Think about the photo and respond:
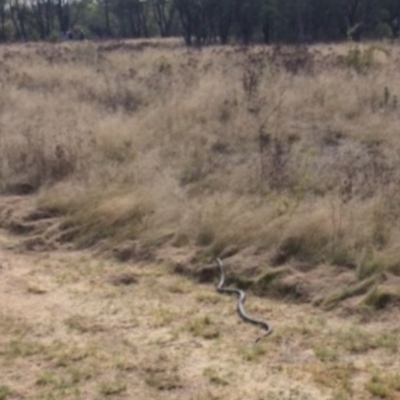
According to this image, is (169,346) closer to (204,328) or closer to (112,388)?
(204,328)

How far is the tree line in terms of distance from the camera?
33.0 metres

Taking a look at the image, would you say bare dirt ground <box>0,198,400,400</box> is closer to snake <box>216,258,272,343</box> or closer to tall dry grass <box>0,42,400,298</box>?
snake <box>216,258,272,343</box>

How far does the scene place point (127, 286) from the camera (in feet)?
16.8

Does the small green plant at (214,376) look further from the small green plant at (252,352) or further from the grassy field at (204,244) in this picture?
the small green plant at (252,352)

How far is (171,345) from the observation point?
4137 mm

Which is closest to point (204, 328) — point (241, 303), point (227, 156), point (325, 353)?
point (241, 303)

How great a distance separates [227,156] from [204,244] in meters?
2.46

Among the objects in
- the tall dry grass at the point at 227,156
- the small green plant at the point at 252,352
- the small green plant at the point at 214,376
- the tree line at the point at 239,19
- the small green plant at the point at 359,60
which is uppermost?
the tree line at the point at 239,19

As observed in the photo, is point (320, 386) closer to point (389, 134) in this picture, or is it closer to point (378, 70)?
point (389, 134)

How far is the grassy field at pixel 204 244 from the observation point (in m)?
3.84

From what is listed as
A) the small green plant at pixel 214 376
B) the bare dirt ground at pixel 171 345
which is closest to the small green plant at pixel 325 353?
the bare dirt ground at pixel 171 345

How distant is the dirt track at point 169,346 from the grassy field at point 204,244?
1 cm

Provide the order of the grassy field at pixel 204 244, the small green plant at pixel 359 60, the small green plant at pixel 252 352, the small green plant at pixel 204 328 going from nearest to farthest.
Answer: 1. the grassy field at pixel 204 244
2. the small green plant at pixel 252 352
3. the small green plant at pixel 204 328
4. the small green plant at pixel 359 60

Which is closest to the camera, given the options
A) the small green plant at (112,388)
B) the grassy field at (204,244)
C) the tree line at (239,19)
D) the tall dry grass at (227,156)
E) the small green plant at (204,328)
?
the small green plant at (112,388)
